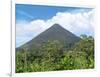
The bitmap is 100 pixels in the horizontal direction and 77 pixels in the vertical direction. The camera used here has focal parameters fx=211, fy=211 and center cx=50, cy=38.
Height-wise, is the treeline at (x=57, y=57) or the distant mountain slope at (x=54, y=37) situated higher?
the distant mountain slope at (x=54, y=37)

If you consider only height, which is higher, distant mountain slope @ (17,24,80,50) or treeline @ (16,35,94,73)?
distant mountain slope @ (17,24,80,50)

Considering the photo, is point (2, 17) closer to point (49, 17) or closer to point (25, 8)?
point (25, 8)

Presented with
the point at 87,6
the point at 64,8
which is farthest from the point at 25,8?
the point at 87,6

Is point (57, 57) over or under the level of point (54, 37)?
under
